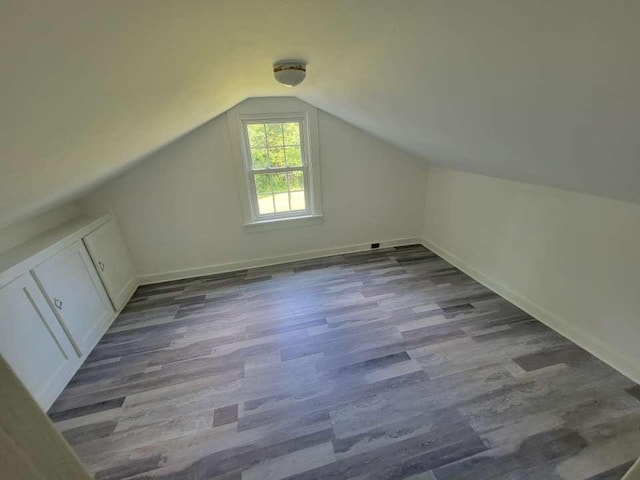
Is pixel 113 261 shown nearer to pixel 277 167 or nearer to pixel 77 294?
pixel 77 294

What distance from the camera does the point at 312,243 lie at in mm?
3371

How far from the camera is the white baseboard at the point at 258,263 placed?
9.98 ft

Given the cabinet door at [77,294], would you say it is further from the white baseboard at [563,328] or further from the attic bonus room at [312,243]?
the white baseboard at [563,328]

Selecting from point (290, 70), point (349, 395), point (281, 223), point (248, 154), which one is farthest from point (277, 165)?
point (349, 395)

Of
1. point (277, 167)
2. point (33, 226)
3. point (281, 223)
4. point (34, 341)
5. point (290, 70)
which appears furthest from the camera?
point (281, 223)

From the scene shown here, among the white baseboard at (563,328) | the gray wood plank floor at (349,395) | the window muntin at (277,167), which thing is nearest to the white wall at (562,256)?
the white baseboard at (563,328)

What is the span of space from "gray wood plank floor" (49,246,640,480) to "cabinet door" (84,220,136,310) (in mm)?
275

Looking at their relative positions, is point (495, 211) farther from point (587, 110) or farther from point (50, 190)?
point (50, 190)

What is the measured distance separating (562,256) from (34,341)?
3483 millimetres

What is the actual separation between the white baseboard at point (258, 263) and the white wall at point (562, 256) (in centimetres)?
92

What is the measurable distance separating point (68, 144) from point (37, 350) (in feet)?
4.55

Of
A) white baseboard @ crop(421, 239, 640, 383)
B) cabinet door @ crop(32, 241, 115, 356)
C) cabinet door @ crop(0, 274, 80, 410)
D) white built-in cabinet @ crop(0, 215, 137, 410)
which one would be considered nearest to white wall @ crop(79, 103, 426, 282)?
white built-in cabinet @ crop(0, 215, 137, 410)

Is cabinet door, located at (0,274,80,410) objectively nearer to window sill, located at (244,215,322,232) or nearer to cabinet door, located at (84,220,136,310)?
cabinet door, located at (84,220,136,310)

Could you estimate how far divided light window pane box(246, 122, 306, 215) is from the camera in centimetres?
290
